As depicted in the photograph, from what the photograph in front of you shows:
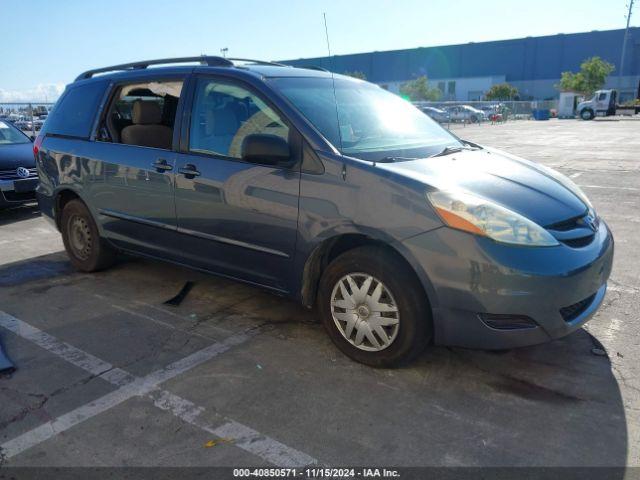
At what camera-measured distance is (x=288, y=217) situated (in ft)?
11.1

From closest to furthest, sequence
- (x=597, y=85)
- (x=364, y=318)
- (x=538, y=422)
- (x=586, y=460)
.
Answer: (x=586, y=460), (x=538, y=422), (x=364, y=318), (x=597, y=85)

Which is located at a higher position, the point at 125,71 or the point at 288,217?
the point at 125,71

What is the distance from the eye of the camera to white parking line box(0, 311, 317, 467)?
8.24 ft

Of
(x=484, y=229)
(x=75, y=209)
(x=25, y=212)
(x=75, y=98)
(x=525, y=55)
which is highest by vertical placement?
(x=525, y=55)

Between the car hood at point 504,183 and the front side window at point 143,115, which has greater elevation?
the front side window at point 143,115

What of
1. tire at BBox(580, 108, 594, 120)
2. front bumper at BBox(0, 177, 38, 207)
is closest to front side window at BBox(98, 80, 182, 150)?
front bumper at BBox(0, 177, 38, 207)

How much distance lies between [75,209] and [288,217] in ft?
8.95

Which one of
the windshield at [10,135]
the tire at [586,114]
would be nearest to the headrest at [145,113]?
the windshield at [10,135]

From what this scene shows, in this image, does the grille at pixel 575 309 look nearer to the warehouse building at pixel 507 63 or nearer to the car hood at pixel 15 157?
the car hood at pixel 15 157

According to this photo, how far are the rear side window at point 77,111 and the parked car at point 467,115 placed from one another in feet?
115

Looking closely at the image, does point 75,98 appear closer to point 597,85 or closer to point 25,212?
point 25,212

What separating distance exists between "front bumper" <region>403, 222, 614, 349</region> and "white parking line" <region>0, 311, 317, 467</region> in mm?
1096

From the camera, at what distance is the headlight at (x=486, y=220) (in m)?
2.79

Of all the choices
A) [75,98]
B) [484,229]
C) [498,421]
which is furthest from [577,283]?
[75,98]
